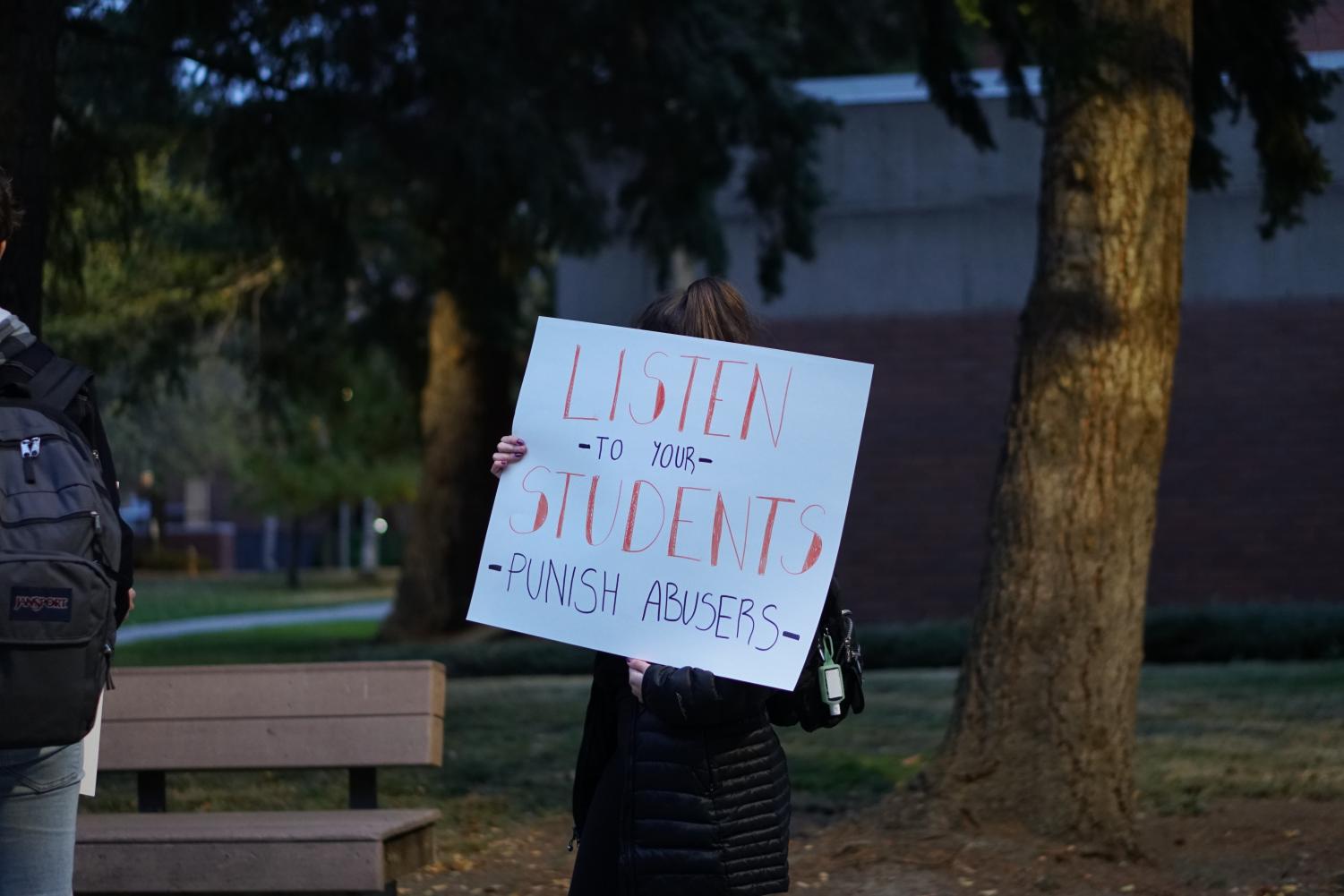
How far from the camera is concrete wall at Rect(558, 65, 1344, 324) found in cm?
1750

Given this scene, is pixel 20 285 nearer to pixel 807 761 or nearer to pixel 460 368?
pixel 807 761

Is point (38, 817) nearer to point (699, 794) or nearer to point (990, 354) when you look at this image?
point (699, 794)

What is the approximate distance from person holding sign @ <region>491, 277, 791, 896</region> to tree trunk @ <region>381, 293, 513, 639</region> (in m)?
14.7

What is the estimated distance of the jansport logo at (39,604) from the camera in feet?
9.77

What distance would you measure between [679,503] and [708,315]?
400 mm

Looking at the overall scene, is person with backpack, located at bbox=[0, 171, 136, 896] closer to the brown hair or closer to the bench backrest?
the brown hair

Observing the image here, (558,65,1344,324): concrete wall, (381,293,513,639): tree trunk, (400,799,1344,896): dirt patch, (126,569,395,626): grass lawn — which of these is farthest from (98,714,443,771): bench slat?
(126,569,395,626): grass lawn

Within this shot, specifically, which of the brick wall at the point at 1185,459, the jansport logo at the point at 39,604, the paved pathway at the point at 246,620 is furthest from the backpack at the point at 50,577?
the paved pathway at the point at 246,620

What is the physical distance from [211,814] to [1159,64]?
4.67 meters

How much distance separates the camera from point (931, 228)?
1817cm

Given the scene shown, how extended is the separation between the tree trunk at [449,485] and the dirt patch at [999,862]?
35.9 feet

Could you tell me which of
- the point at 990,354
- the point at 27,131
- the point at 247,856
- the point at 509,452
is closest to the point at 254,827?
the point at 247,856

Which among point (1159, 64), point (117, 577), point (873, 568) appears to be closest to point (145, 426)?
point (873, 568)

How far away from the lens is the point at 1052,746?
6395 millimetres
